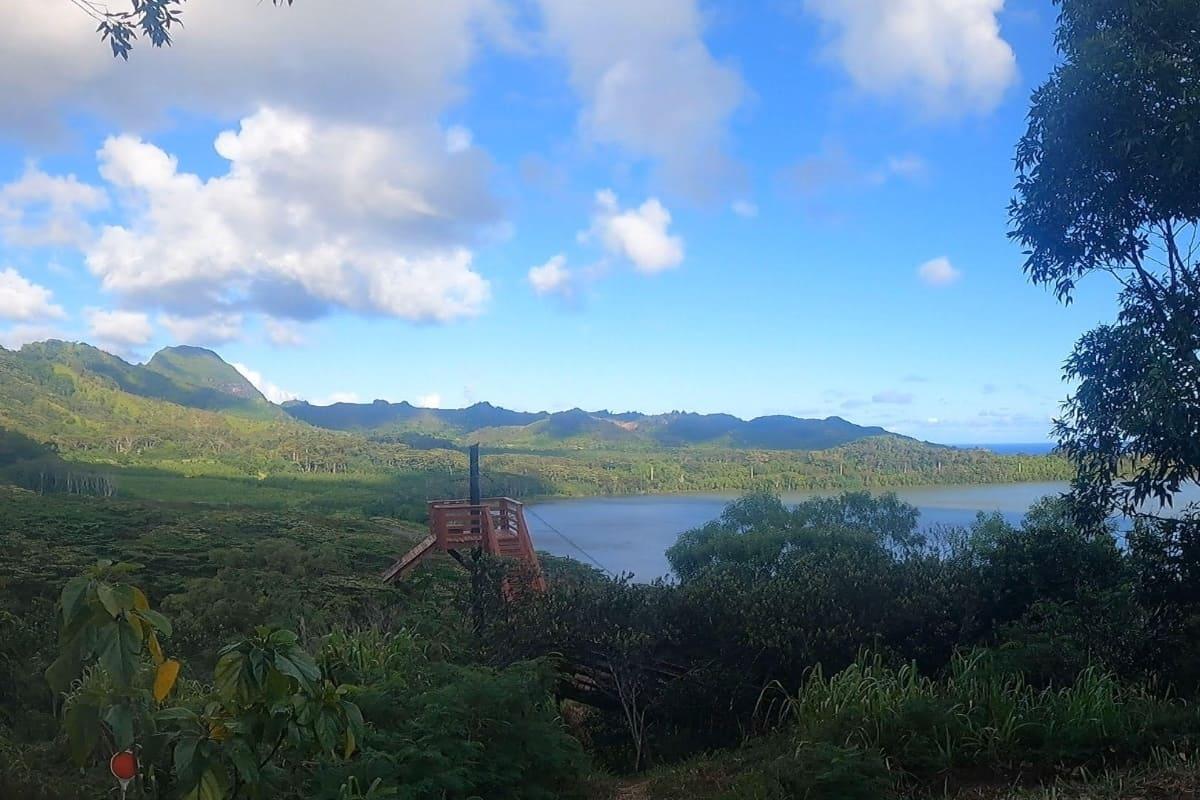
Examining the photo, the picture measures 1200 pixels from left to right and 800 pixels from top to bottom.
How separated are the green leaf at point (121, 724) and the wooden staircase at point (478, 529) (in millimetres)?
9986

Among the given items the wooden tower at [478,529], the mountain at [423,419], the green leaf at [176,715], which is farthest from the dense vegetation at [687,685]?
the mountain at [423,419]

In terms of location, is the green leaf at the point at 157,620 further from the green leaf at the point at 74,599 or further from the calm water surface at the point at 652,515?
the calm water surface at the point at 652,515

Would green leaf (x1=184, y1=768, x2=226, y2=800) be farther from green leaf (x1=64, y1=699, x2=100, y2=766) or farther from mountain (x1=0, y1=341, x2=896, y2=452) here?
mountain (x1=0, y1=341, x2=896, y2=452)

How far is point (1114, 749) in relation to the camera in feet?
12.4

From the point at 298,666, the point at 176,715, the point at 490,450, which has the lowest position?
the point at 490,450

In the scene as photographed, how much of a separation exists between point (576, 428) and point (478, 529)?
375ft

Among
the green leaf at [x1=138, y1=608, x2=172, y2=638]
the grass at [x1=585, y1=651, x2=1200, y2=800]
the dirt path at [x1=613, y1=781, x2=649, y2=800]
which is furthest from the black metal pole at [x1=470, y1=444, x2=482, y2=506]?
the green leaf at [x1=138, y1=608, x2=172, y2=638]

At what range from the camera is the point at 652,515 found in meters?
43.0

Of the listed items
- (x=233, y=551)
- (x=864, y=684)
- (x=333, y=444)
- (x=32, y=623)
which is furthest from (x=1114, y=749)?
(x=333, y=444)

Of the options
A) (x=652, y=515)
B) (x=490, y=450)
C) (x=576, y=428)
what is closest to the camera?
(x=652, y=515)

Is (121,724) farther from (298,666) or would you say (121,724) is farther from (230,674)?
(298,666)

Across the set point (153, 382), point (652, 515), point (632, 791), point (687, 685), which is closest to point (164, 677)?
point (632, 791)

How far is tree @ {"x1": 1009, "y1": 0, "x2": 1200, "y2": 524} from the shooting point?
4180 mm

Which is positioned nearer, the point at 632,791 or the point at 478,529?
the point at 632,791
